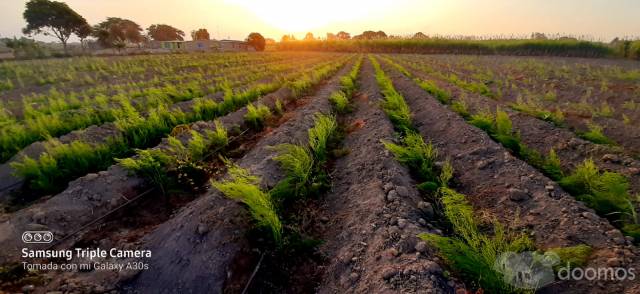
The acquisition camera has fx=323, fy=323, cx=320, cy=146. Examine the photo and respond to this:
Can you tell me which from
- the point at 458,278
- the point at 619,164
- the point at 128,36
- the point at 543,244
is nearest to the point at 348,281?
the point at 458,278

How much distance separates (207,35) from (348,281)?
97292mm

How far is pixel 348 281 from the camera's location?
2.70m

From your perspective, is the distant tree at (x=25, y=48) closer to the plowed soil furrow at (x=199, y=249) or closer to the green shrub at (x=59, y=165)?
the green shrub at (x=59, y=165)

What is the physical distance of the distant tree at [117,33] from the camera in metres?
49.3

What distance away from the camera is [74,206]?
13.0 feet

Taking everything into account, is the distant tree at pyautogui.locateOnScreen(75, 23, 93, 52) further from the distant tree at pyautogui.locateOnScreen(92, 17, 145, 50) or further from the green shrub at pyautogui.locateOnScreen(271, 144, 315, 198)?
the green shrub at pyautogui.locateOnScreen(271, 144, 315, 198)

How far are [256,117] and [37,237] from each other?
451cm

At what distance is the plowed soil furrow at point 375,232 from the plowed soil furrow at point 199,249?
2.90ft

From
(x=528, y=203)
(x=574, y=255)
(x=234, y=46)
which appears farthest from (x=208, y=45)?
(x=574, y=255)

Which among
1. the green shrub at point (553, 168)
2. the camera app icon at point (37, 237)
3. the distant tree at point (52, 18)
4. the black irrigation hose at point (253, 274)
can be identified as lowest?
the black irrigation hose at point (253, 274)

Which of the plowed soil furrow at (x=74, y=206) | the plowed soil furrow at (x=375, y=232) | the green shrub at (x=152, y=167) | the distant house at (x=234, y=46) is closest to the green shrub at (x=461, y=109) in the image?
the plowed soil furrow at (x=375, y=232)

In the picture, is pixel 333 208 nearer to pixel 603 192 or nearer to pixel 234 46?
pixel 603 192

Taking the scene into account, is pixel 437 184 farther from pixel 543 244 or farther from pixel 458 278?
pixel 458 278

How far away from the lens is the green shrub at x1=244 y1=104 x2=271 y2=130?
7.30 meters
